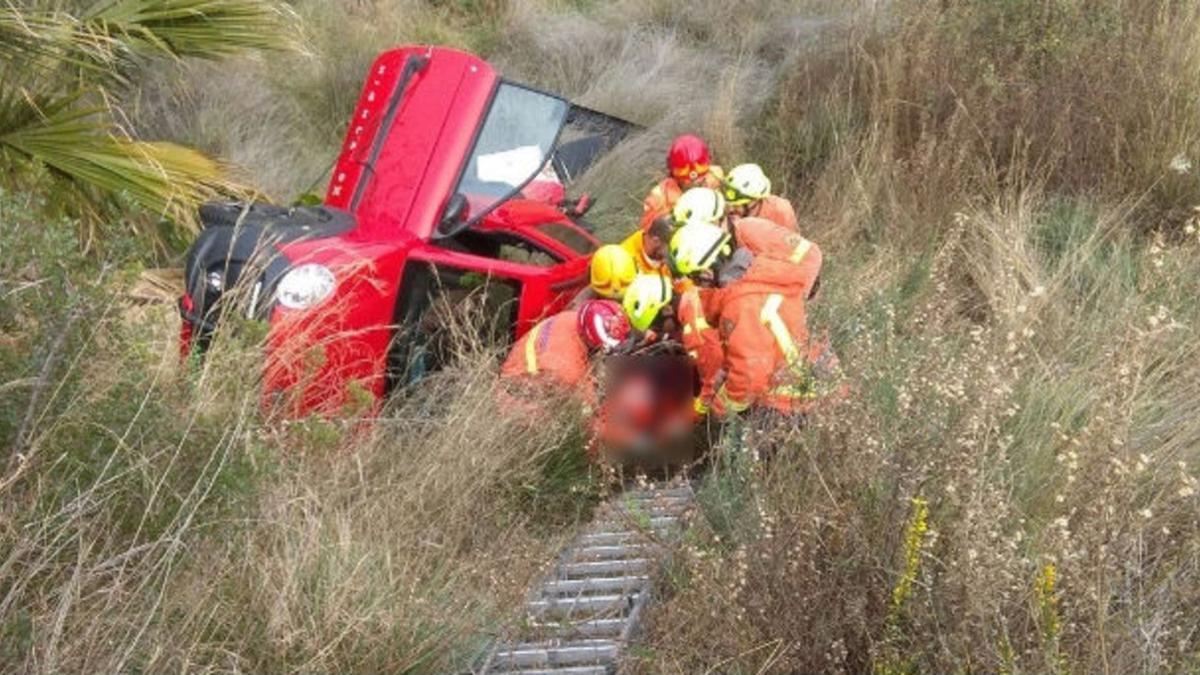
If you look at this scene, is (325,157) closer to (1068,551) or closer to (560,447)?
(560,447)

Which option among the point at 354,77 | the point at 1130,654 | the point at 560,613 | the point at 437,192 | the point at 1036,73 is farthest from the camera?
the point at 354,77

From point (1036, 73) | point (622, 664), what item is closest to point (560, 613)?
point (622, 664)

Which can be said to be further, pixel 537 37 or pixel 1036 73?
pixel 537 37

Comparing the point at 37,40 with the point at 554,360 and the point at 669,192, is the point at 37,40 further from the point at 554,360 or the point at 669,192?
the point at 669,192

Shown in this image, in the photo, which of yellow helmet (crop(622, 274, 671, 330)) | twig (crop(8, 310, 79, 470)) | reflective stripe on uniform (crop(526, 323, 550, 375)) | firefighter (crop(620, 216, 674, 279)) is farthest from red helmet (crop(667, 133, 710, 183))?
twig (crop(8, 310, 79, 470))

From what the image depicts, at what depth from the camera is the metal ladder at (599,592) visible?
445 centimetres

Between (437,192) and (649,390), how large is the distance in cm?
118

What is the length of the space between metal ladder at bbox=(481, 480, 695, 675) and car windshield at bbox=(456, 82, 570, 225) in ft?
5.35

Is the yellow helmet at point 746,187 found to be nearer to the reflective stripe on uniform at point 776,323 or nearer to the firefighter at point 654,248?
the firefighter at point 654,248

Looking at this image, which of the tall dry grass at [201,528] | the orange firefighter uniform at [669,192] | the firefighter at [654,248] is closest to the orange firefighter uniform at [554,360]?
the tall dry grass at [201,528]

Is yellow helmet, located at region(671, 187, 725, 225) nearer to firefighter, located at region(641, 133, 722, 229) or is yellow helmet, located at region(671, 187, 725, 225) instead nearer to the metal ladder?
firefighter, located at region(641, 133, 722, 229)

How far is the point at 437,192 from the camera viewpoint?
21.3 ft

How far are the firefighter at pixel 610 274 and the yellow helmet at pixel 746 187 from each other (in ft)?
3.67

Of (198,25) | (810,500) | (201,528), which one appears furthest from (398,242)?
(810,500)
